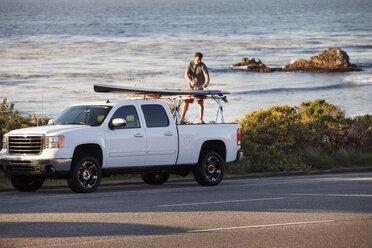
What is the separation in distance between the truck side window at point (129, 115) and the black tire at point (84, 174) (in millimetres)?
1380

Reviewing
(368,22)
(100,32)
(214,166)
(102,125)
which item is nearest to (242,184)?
(214,166)

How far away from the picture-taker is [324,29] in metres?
133

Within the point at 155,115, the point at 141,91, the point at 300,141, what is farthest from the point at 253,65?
the point at 155,115

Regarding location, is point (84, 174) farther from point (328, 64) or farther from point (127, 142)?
point (328, 64)

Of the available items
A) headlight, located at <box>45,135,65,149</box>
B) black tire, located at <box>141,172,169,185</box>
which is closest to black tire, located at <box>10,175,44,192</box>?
headlight, located at <box>45,135,65,149</box>

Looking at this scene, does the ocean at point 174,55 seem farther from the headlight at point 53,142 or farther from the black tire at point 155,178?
the headlight at point 53,142

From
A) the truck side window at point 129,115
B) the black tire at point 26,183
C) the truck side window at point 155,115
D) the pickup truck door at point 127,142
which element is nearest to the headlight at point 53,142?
the pickup truck door at point 127,142

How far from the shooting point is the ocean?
59.5m

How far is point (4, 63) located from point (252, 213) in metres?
66.9

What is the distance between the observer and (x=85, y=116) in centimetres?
1705

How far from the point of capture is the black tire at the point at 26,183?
55.2 ft

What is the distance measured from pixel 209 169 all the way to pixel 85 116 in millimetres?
3537

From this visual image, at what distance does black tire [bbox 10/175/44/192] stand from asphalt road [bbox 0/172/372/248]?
0.81ft

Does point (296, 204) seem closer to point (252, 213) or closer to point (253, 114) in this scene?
point (252, 213)
